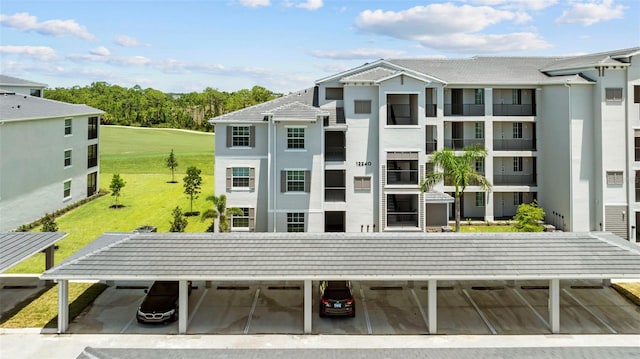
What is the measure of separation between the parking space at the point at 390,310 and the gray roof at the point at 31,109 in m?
17.9

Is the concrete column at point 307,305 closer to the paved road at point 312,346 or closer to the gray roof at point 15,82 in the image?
the paved road at point 312,346

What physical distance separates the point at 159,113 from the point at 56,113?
64.3 m

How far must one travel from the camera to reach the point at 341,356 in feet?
57.8

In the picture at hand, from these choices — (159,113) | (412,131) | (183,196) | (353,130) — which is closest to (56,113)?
(183,196)

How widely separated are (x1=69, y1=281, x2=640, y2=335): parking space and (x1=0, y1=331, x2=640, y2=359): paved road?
1.80ft

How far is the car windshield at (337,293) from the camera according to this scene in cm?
2084

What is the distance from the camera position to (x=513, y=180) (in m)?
39.1

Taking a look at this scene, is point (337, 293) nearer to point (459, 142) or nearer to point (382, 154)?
point (382, 154)

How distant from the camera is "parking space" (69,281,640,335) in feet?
65.4

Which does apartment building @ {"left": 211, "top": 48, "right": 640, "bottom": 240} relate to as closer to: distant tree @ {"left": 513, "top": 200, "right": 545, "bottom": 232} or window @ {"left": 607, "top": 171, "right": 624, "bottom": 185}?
window @ {"left": 607, "top": 171, "right": 624, "bottom": 185}

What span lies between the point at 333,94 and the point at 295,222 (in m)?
9.21

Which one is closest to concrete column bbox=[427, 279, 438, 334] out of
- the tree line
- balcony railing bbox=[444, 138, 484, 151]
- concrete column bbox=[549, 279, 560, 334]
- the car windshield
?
the car windshield

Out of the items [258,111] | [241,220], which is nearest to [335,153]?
[258,111]

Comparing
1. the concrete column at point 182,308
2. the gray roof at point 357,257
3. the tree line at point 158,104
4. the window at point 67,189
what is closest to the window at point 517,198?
the gray roof at point 357,257
